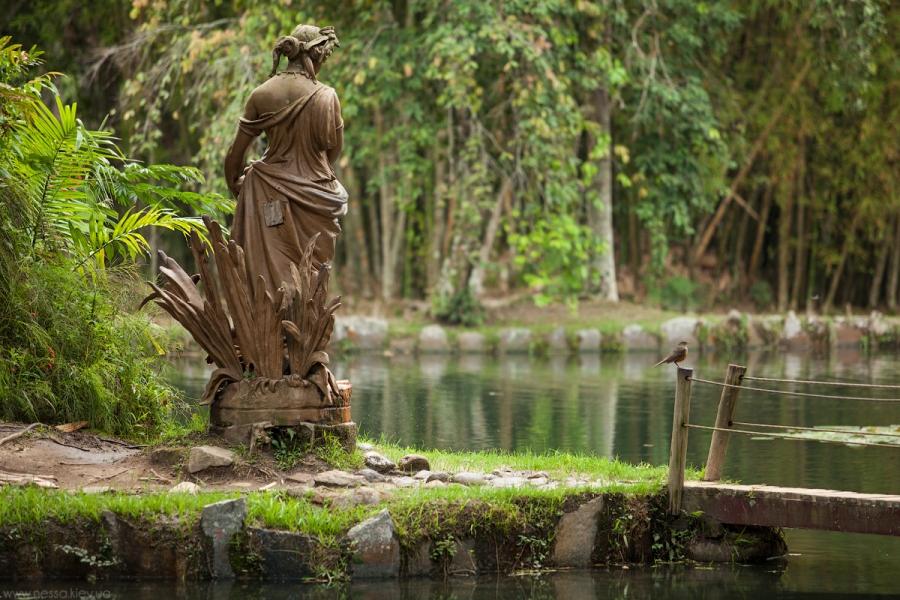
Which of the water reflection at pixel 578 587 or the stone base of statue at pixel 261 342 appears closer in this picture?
the water reflection at pixel 578 587

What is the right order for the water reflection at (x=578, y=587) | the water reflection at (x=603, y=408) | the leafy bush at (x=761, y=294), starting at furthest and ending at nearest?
the leafy bush at (x=761, y=294), the water reflection at (x=603, y=408), the water reflection at (x=578, y=587)

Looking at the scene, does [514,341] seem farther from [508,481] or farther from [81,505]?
[81,505]

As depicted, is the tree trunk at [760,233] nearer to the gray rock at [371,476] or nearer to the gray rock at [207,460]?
the gray rock at [371,476]

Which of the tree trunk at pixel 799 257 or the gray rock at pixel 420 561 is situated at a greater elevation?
the tree trunk at pixel 799 257

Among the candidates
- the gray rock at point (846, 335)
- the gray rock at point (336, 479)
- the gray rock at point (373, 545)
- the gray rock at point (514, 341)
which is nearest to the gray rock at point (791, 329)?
the gray rock at point (846, 335)

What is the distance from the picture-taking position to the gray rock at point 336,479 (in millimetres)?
9250

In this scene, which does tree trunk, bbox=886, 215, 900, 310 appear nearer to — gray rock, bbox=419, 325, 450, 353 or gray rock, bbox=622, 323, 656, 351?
gray rock, bbox=622, 323, 656, 351

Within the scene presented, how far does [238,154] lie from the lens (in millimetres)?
10375

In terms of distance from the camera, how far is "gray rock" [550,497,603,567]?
8.95m

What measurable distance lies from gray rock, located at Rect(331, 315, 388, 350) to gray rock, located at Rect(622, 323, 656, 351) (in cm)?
413

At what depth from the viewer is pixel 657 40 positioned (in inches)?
1006

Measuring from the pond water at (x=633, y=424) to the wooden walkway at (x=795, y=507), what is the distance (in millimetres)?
347

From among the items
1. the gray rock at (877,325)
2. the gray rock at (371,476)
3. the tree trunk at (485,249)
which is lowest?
the gray rock at (877,325)

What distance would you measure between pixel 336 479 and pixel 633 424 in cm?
680
